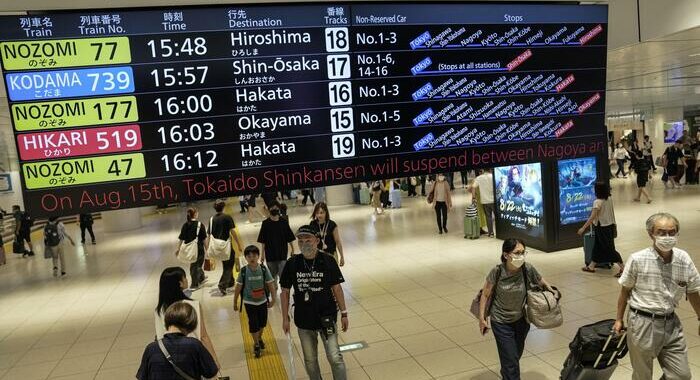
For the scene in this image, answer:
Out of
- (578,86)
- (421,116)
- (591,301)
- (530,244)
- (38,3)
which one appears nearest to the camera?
(38,3)

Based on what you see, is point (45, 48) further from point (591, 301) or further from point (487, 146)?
point (591, 301)

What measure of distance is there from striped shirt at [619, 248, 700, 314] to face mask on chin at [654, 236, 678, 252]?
81mm

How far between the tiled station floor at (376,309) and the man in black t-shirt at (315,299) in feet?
3.00

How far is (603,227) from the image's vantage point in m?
7.80

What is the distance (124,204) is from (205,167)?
546 mm

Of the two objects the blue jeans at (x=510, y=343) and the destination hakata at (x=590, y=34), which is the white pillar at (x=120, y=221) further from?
the destination hakata at (x=590, y=34)

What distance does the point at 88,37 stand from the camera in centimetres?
300

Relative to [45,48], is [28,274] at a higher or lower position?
lower

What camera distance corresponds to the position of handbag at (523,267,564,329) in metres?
4.00

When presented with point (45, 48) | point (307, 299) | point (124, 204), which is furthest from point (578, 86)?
point (45, 48)

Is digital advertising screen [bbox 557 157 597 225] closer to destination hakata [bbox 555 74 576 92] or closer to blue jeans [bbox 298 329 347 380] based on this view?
destination hakata [bbox 555 74 576 92]

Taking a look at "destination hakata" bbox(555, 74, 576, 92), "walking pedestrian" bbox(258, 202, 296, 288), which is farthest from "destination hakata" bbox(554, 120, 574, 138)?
"walking pedestrian" bbox(258, 202, 296, 288)

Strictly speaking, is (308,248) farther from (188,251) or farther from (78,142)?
(188,251)

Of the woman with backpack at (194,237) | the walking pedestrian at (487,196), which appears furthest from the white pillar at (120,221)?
the walking pedestrian at (487,196)
